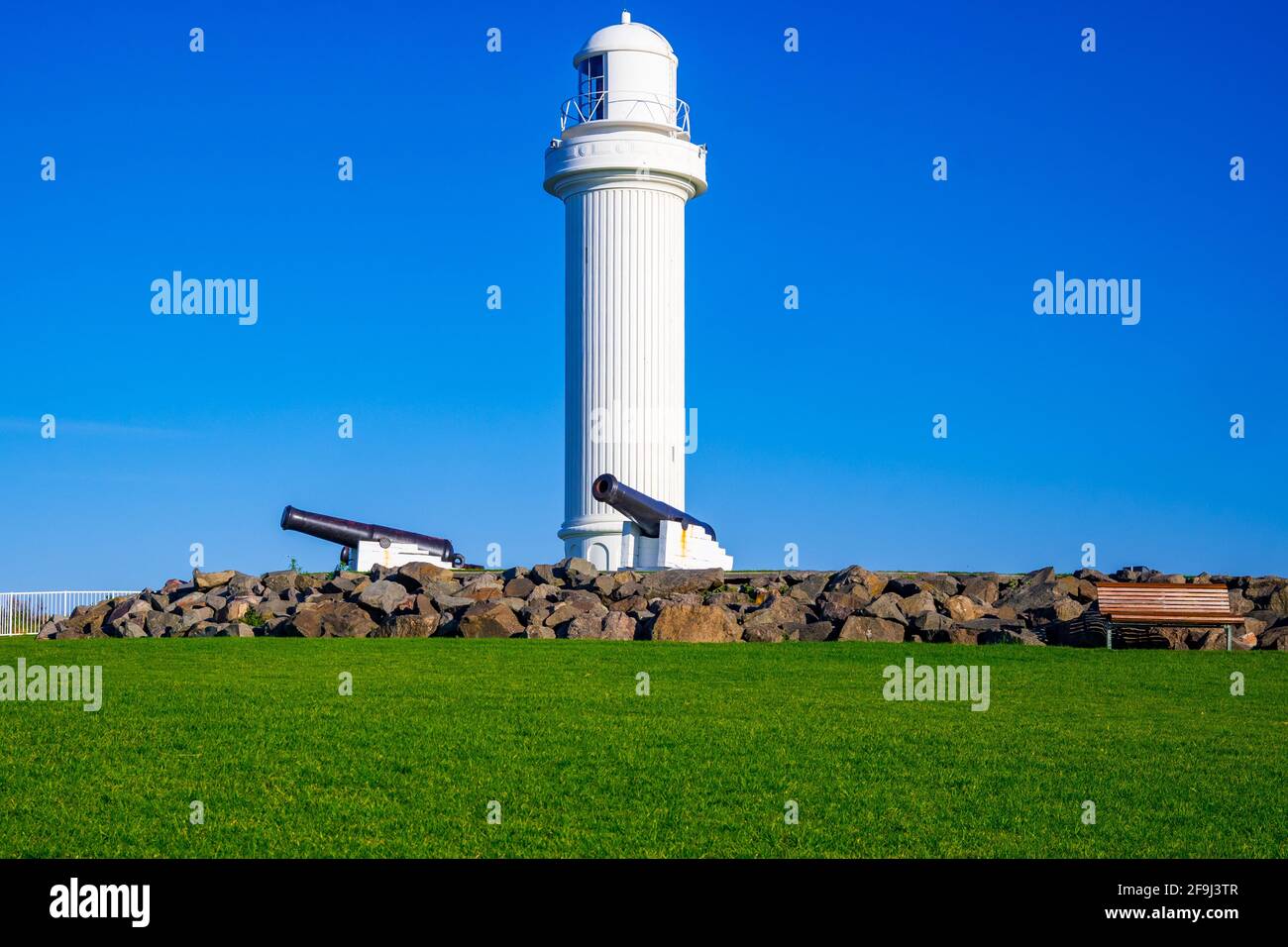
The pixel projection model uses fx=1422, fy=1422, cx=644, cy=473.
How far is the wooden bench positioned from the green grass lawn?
379 cm

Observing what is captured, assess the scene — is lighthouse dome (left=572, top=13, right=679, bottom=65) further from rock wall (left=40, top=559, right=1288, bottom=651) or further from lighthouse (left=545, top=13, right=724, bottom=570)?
rock wall (left=40, top=559, right=1288, bottom=651)

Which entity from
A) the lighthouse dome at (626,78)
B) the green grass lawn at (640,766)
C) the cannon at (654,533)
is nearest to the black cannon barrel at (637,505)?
the cannon at (654,533)

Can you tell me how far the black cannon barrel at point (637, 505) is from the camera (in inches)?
1286

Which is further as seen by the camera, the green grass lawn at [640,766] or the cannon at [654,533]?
the cannon at [654,533]

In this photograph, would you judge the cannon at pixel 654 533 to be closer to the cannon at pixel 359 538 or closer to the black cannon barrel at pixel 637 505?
the black cannon barrel at pixel 637 505

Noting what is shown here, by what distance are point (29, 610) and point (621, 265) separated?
16.2m

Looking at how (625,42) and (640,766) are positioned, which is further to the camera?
(625,42)

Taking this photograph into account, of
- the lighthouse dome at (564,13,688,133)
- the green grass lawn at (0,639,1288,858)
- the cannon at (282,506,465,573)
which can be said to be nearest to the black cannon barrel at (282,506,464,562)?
the cannon at (282,506,465,573)

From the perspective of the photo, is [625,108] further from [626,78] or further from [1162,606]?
[1162,606]

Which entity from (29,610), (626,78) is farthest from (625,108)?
(29,610)

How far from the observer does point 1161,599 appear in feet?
66.2

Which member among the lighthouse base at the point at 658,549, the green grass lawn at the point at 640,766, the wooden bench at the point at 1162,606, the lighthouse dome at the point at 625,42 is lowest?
the green grass lawn at the point at 640,766
